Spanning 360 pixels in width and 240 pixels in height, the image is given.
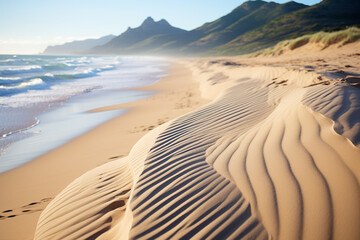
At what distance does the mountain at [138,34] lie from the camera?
149 m

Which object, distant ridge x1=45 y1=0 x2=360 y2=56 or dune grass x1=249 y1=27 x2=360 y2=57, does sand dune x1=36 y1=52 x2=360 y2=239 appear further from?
distant ridge x1=45 y1=0 x2=360 y2=56

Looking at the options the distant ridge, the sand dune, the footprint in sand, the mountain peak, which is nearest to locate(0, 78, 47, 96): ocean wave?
the footprint in sand

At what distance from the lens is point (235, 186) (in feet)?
6.03

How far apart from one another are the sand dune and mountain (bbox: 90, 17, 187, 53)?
5951 inches

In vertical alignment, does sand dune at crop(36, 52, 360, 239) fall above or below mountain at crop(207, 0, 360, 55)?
below

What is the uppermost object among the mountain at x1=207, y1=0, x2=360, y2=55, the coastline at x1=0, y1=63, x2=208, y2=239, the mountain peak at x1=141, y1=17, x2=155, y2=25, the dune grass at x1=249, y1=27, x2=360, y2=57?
the mountain peak at x1=141, y1=17, x2=155, y2=25

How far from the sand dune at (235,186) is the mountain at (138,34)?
151166mm

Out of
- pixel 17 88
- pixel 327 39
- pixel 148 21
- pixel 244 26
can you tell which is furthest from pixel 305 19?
pixel 148 21

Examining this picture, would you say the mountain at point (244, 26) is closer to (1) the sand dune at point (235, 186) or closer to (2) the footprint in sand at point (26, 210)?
(1) the sand dune at point (235, 186)

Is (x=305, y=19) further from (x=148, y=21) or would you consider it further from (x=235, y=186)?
(x=148, y=21)

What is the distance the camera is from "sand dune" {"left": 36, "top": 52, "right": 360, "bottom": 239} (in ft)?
4.73

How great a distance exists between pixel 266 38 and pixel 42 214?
5393cm

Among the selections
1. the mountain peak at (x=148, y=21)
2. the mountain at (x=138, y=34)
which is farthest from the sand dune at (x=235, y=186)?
the mountain peak at (x=148, y=21)

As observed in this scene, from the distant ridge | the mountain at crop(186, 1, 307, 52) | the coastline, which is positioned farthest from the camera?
the mountain at crop(186, 1, 307, 52)
